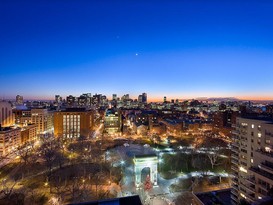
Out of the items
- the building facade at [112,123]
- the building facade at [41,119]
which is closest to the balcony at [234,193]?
the building facade at [112,123]

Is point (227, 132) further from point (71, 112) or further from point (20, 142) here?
point (20, 142)

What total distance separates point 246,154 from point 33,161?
2561 cm

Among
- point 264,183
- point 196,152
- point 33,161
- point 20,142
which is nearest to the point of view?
point 264,183

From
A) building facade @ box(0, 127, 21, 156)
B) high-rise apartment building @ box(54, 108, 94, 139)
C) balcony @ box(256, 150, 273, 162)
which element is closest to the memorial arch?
balcony @ box(256, 150, 273, 162)

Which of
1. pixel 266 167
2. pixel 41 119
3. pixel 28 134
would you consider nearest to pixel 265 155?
pixel 266 167

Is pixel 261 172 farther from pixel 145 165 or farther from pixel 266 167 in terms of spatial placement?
pixel 145 165

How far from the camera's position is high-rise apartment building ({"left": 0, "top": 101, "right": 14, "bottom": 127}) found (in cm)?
4503

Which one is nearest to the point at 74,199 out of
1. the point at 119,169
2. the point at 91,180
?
the point at 91,180

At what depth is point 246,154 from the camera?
52.8ft

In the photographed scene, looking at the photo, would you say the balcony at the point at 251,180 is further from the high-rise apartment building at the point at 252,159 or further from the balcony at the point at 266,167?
the balcony at the point at 266,167

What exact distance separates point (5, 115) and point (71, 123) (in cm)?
1459

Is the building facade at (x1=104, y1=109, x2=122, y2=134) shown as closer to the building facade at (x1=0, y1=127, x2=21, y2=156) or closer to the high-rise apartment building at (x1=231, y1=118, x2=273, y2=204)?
the building facade at (x1=0, y1=127, x2=21, y2=156)

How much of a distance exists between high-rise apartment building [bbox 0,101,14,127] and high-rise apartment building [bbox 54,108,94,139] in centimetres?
1059

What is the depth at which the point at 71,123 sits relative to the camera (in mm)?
48500
